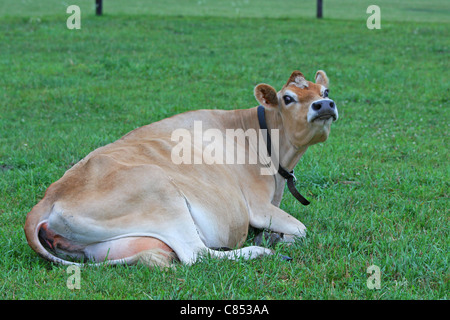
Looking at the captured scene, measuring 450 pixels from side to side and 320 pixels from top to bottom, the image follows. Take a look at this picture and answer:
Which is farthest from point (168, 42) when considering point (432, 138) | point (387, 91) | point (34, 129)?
point (432, 138)

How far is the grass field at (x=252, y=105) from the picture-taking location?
4441mm

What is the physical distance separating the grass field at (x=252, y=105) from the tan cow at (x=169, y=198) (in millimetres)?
194

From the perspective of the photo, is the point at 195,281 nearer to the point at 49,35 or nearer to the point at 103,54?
the point at 103,54

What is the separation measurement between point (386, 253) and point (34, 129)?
6.52 meters

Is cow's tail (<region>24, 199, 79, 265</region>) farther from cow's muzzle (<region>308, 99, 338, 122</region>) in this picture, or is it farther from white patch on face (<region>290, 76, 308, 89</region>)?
white patch on face (<region>290, 76, 308, 89</region>)

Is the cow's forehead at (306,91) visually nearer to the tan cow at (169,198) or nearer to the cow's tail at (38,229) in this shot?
the tan cow at (169,198)

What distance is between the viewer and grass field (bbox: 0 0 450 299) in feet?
14.6

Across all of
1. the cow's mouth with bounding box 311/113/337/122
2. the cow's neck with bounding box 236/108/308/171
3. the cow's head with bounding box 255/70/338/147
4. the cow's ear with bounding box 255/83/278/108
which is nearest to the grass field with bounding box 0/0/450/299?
the cow's neck with bounding box 236/108/308/171

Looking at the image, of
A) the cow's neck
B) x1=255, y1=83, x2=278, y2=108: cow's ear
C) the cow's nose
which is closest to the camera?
the cow's nose

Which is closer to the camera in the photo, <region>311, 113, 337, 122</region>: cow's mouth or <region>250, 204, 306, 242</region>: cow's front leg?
<region>311, 113, 337, 122</region>: cow's mouth

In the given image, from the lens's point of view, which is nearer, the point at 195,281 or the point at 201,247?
the point at 195,281

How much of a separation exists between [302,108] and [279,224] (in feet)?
3.48

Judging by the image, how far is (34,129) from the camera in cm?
975

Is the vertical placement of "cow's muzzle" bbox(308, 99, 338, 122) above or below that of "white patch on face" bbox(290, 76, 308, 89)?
below
